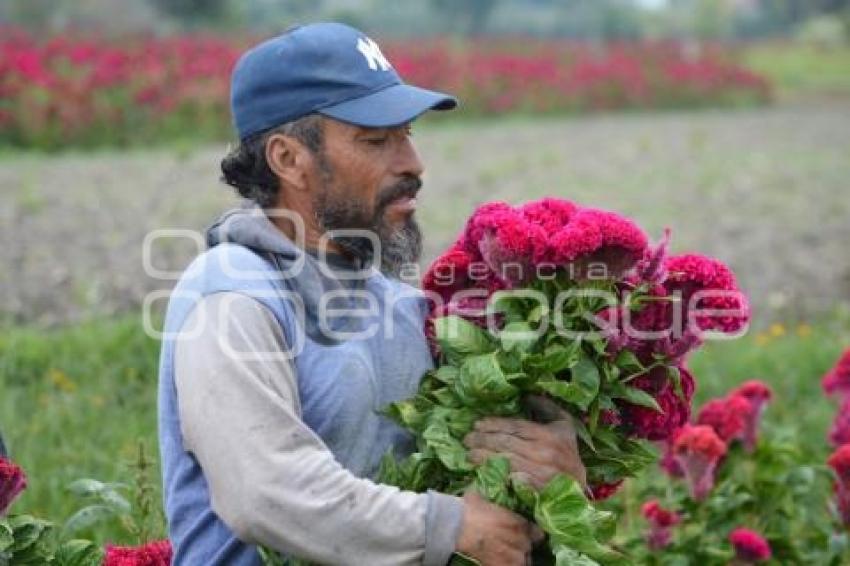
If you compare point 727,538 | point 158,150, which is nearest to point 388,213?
point 727,538

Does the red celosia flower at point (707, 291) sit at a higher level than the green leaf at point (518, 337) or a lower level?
higher

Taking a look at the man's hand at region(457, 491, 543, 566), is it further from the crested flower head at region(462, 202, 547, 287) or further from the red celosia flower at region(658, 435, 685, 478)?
the red celosia flower at region(658, 435, 685, 478)

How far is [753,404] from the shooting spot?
4.46m

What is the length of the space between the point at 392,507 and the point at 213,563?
40cm

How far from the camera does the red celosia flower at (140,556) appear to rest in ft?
9.71

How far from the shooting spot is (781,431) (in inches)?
192

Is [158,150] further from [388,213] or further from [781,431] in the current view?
[388,213]

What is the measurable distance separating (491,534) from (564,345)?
374 millimetres

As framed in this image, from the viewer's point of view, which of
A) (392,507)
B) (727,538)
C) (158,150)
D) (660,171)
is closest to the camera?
(392,507)

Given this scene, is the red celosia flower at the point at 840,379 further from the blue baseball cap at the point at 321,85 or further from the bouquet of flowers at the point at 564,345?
the blue baseball cap at the point at 321,85

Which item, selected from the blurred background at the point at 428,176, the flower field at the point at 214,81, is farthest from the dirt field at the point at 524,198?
the flower field at the point at 214,81

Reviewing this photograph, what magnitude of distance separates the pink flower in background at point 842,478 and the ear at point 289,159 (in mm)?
2076

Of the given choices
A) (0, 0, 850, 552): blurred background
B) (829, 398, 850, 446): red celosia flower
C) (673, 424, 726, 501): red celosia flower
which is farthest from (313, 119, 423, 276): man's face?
(829, 398, 850, 446): red celosia flower

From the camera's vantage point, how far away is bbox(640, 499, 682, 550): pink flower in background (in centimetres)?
422
